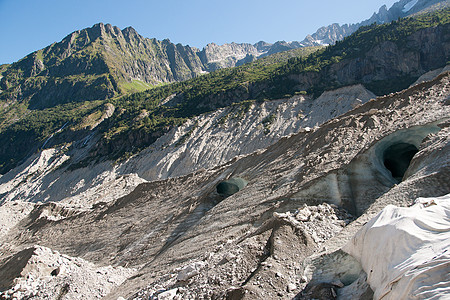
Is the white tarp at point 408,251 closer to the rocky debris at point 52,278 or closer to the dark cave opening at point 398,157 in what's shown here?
the dark cave opening at point 398,157

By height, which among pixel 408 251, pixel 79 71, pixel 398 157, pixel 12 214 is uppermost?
pixel 79 71

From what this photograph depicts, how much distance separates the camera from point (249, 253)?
8688 mm

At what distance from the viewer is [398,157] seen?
13539 millimetres

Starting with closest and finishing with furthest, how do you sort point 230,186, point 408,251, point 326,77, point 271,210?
point 408,251 < point 271,210 < point 230,186 < point 326,77

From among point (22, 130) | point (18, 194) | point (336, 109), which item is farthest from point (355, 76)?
point (22, 130)

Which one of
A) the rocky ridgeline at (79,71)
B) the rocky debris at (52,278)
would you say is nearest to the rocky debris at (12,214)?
the rocky debris at (52,278)

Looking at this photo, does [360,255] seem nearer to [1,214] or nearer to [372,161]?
[372,161]

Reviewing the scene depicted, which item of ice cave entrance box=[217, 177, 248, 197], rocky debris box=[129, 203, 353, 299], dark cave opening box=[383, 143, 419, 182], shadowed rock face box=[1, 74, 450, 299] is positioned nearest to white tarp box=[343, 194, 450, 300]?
shadowed rock face box=[1, 74, 450, 299]

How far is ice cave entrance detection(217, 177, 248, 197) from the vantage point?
19.2 m

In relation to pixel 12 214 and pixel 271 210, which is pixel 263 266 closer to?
pixel 271 210

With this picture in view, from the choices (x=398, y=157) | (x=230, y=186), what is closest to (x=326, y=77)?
(x=230, y=186)

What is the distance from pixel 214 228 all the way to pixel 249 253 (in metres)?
6.19

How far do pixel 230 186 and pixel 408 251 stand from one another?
1484 centimetres

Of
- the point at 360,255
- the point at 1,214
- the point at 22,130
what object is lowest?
the point at 360,255
